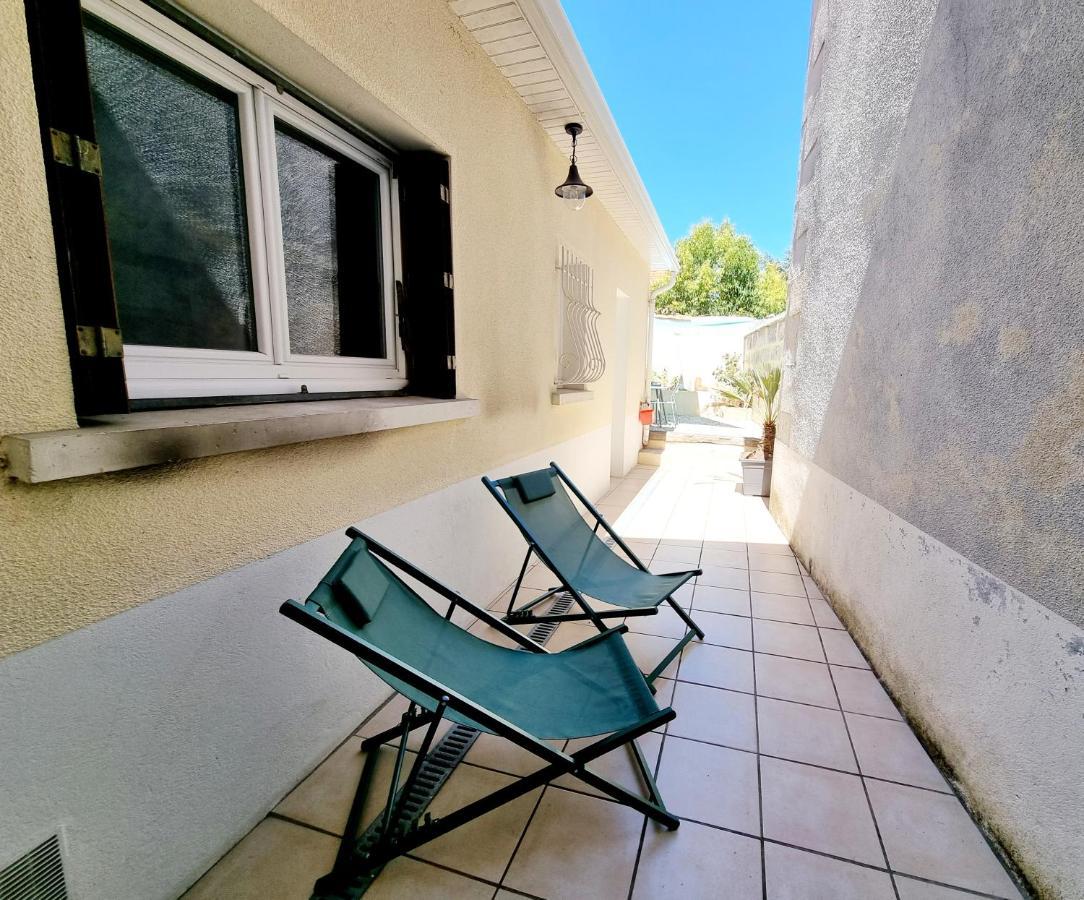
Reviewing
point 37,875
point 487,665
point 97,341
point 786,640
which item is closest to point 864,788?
point 786,640

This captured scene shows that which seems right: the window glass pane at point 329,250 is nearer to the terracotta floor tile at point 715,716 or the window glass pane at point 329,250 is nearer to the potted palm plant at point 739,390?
the terracotta floor tile at point 715,716

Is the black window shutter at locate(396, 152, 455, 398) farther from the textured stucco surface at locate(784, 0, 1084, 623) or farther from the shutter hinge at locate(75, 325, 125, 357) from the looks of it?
the textured stucco surface at locate(784, 0, 1084, 623)

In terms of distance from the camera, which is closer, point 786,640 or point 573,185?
point 786,640

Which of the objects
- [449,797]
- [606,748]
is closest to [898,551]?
[606,748]

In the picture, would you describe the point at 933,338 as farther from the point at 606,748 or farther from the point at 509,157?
the point at 509,157

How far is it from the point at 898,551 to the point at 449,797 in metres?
2.12

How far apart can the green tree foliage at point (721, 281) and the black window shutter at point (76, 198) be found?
25.2 meters

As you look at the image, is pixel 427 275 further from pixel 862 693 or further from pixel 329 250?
pixel 862 693

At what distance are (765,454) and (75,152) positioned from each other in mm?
6064

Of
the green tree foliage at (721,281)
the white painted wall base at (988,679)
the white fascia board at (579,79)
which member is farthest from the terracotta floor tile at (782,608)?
the green tree foliage at (721,281)

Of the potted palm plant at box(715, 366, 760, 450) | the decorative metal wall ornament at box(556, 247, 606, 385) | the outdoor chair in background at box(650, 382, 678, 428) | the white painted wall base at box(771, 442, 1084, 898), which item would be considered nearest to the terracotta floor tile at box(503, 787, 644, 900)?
the white painted wall base at box(771, 442, 1084, 898)

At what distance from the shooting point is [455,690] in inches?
58.6

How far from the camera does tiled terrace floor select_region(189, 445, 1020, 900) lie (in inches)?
54.2

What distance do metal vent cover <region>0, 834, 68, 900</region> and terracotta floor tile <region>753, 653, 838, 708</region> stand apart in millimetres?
2344
